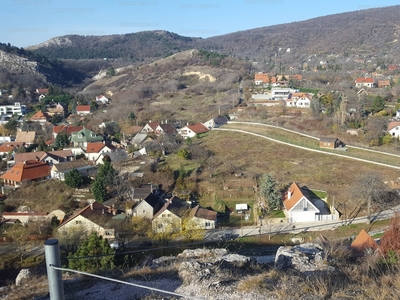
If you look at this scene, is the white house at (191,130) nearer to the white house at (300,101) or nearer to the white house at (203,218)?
the white house at (300,101)

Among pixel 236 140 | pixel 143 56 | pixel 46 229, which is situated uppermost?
pixel 143 56

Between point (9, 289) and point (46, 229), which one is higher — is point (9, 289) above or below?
above

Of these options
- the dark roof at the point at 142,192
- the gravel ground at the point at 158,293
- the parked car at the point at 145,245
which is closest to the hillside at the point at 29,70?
the dark roof at the point at 142,192

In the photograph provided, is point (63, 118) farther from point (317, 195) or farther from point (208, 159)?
point (317, 195)

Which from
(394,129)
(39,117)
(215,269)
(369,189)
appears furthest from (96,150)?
(215,269)

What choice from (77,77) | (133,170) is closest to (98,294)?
(133,170)
